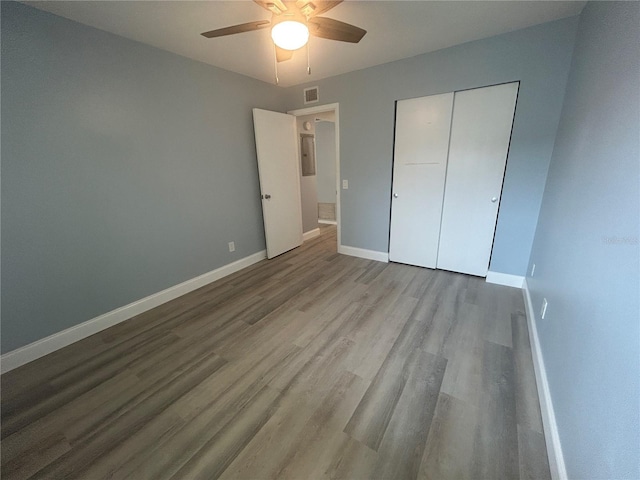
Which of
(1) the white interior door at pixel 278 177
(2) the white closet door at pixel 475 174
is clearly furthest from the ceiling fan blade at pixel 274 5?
(2) the white closet door at pixel 475 174

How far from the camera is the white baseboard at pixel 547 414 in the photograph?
1.08 metres

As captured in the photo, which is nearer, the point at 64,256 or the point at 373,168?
the point at 64,256

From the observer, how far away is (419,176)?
3.05 metres

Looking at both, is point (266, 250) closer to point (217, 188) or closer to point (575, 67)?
point (217, 188)

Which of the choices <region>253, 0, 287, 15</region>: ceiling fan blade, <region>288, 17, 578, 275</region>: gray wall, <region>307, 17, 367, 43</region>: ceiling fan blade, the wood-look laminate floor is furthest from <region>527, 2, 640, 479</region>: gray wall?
<region>253, 0, 287, 15</region>: ceiling fan blade

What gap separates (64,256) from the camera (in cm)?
198

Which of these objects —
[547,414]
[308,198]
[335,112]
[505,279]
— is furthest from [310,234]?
[547,414]

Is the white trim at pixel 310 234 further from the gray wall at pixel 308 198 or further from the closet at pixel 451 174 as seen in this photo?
the closet at pixel 451 174

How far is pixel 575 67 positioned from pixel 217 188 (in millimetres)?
3529

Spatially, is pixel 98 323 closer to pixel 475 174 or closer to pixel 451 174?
pixel 451 174

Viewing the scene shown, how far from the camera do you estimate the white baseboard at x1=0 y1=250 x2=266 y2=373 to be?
6.00ft

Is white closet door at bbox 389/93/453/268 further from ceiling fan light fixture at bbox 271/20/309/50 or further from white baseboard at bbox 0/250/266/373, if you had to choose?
white baseboard at bbox 0/250/266/373

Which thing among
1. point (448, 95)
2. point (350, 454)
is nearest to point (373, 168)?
point (448, 95)

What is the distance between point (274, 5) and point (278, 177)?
2.32 meters
